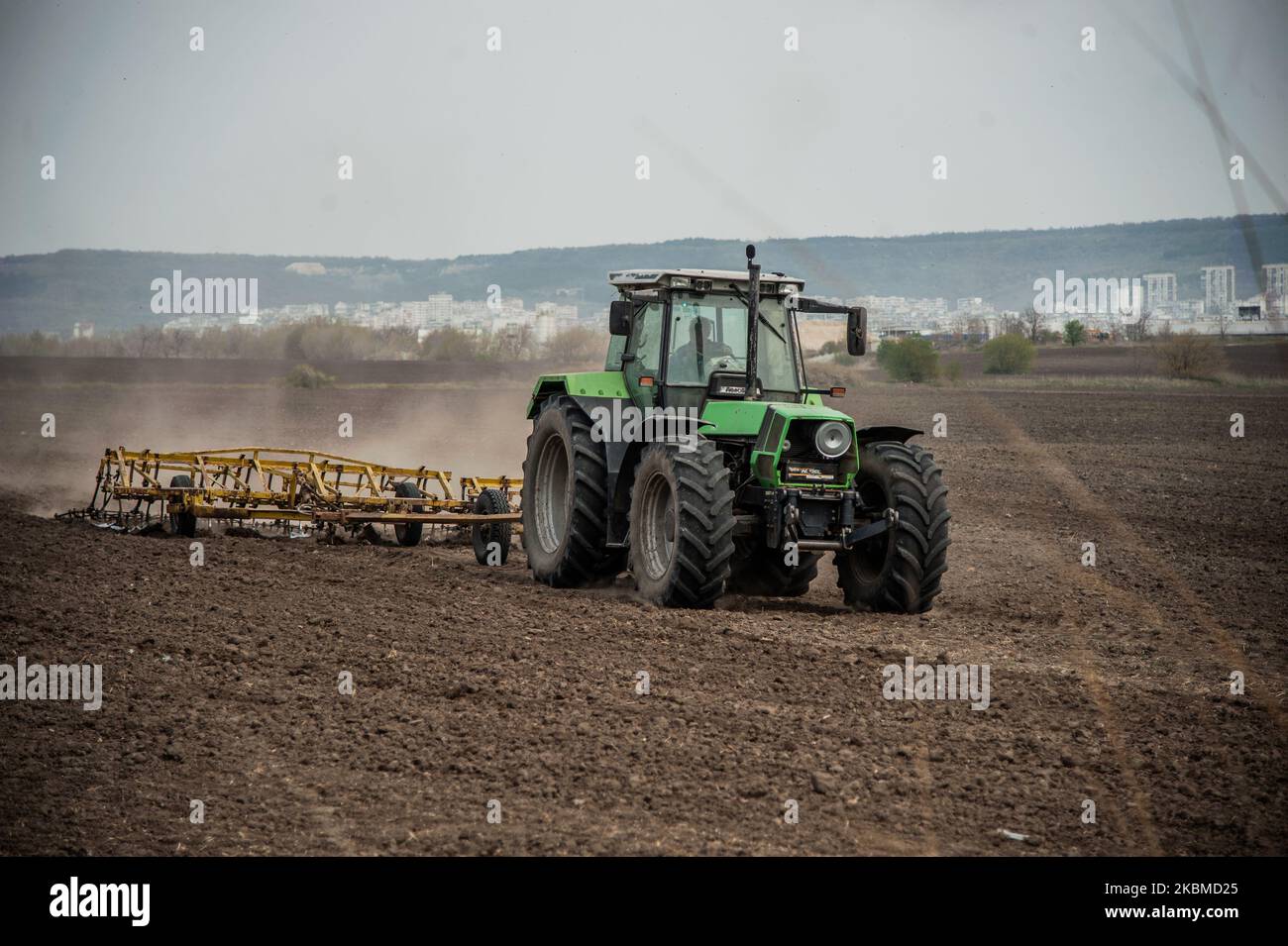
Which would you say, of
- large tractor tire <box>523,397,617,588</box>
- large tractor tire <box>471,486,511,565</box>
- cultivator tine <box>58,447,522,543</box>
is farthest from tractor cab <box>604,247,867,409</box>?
cultivator tine <box>58,447,522,543</box>

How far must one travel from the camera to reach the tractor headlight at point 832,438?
10031 millimetres

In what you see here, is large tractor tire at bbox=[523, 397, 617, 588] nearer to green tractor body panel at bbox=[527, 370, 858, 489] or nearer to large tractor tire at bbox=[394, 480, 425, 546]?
green tractor body panel at bbox=[527, 370, 858, 489]

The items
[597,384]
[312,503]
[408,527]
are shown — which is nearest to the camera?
[597,384]

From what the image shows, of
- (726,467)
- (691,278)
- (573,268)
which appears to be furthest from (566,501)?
(573,268)

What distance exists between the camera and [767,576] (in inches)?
452

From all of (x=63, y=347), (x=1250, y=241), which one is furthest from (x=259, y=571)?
(x=63, y=347)

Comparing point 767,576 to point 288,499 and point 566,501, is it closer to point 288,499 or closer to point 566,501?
point 566,501

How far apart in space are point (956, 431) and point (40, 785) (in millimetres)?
22056

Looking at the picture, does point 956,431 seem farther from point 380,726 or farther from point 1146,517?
point 380,726

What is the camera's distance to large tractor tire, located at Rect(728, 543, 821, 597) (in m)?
11.2

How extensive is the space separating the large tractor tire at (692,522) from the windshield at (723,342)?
93cm

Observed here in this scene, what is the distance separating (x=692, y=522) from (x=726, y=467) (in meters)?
1.17
